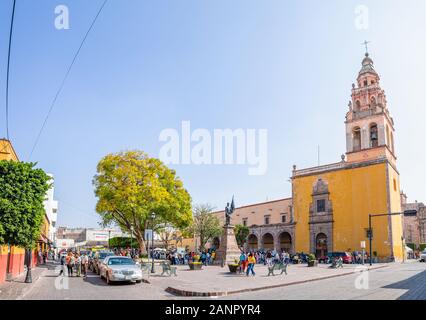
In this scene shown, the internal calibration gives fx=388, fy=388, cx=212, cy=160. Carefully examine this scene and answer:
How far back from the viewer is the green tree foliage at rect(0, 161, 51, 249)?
13.4 metres

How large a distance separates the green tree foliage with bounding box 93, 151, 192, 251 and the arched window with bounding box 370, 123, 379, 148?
24.0m

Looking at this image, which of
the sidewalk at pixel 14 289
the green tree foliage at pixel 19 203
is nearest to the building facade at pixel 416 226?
the sidewalk at pixel 14 289

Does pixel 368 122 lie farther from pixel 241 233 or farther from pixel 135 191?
pixel 135 191

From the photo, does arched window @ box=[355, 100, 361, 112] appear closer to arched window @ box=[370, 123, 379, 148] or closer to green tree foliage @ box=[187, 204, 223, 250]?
arched window @ box=[370, 123, 379, 148]

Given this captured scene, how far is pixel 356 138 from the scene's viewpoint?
4800 centimetres

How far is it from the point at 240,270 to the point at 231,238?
29.8 ft

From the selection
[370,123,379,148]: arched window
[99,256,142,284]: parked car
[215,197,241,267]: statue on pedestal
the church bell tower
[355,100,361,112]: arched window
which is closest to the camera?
[99,256,142,284]: parked car

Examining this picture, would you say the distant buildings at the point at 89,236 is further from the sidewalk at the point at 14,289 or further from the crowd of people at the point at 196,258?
the sidewalk at the point at 14,289

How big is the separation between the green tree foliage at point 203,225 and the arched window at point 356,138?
2149 centimetres

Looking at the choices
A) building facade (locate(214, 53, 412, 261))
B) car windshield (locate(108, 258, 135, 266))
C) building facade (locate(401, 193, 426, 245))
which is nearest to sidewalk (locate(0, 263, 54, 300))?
car windshield (locate(108, 258, 135, 266))

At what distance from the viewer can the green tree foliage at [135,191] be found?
3472cm

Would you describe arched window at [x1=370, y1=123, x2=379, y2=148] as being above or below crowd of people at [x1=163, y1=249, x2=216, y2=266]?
above

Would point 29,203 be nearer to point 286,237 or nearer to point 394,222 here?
point 394,222
